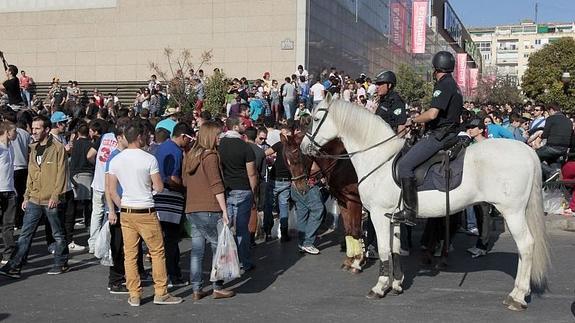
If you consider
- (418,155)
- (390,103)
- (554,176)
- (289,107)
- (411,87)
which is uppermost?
(411,87)

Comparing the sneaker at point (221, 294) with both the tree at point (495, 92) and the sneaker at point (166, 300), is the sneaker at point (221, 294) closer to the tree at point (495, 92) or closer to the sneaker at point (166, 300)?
the sneaker at point (166, 300)

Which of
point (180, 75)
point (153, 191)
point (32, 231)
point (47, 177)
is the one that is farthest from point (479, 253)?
point (180, 75)

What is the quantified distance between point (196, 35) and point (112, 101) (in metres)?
8.24

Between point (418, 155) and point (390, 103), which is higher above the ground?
point (390, 103)

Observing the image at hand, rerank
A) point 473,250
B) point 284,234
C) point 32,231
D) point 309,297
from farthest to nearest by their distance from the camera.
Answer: point 284,234, point 473,250, point 32,231, point 309,297

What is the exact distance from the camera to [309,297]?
8.02 meters

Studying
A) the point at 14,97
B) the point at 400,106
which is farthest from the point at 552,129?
the point at 14,97

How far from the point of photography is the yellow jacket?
8992 millimetres

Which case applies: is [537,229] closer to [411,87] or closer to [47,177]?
[47,177]

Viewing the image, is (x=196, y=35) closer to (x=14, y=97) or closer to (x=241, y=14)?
(x=241, y=14)

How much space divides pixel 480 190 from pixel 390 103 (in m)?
2.63

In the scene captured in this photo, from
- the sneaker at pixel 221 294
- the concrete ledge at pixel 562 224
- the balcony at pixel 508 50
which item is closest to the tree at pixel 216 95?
the concrete ledge at pixel 562 224

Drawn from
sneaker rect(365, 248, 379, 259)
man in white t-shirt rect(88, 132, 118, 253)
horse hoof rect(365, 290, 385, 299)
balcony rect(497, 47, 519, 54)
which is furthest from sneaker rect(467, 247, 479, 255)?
balcony rect(497, 47, 519, 54)

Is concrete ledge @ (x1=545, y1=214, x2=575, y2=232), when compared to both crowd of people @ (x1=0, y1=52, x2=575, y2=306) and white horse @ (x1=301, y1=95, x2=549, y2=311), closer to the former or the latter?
crowd of people @ (x1=0, y1=52, x2=575, y2=306)
